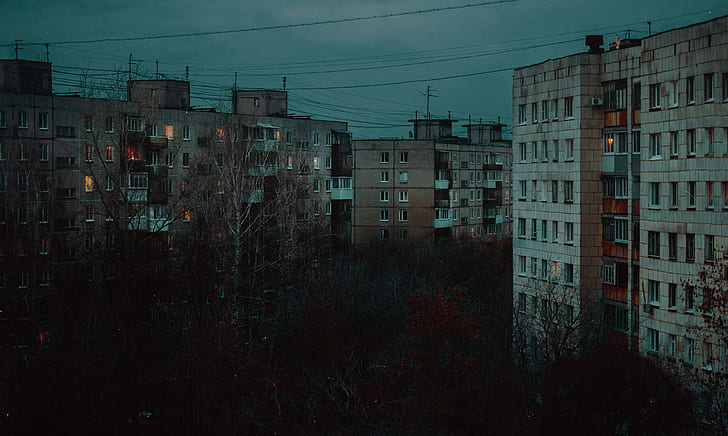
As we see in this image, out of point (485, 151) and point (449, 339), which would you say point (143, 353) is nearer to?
point (449, 339)

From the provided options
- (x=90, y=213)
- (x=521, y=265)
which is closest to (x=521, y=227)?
(x=521, y=265)

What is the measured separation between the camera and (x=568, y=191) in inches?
1152

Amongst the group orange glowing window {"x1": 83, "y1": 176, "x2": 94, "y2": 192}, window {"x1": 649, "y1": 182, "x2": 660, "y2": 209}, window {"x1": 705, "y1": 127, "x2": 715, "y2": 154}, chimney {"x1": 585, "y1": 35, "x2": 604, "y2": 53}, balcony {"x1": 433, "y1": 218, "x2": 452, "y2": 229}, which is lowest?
balcony {"x1": 433, "y1": 218, "x2": 452, "y2": 229}

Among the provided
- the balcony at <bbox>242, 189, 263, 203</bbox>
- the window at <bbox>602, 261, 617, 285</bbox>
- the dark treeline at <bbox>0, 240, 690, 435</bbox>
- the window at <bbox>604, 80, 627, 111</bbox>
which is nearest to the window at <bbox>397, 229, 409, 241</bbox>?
the balcony at <bbox>242, 189, 263, 203</bbox>

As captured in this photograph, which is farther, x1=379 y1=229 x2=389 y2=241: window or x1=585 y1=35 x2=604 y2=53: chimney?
x1=379 y1=229 x2=389 y2=241: window

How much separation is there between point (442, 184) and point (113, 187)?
92.2 ft

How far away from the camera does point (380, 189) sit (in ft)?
177

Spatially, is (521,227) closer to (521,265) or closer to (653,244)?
(521,265)

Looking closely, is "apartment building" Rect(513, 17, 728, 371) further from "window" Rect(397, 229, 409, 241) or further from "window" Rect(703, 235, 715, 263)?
"window" Rect(397, 229, 409, 241)

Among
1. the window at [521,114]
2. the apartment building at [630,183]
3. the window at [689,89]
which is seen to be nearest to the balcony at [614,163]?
the apartment building at [630,183]

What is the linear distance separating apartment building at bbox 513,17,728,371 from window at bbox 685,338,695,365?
5 centimetres

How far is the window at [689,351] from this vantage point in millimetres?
22578

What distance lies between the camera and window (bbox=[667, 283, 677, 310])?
23.9m

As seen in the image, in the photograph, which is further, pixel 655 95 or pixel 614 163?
pixel 614 163
